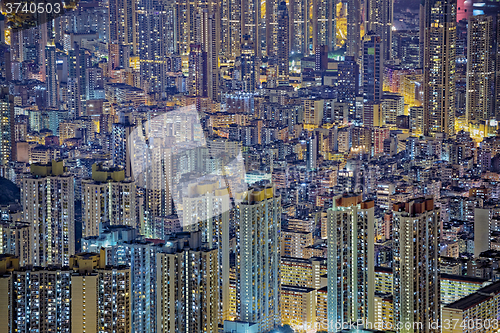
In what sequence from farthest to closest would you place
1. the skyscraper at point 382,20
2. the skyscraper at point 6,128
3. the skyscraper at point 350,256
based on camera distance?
the skyscraper at point 382,20 → the skyscraper at point 6,128 → the skyscraper at point 350,256

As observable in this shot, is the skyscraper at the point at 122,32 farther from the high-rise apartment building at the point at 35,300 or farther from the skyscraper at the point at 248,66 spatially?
the high-rise apartment building at the point at 35,300

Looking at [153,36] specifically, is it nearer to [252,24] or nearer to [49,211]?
[252,24]

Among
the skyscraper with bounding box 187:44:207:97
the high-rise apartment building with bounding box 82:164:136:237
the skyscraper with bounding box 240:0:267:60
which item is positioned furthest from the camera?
the skyscraper with bounding box 240:0:267:60

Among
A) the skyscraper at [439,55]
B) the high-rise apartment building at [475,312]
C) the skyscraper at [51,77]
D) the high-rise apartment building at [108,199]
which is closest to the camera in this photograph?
the high-rise apartment building at [475,312]

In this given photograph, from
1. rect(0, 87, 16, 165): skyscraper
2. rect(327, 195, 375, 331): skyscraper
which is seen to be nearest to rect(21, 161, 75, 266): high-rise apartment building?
rect(327, 195, 375, 331): skyscraper

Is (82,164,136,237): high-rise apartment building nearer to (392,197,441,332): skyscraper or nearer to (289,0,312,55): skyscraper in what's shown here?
(392,197,441,332): skyscraper

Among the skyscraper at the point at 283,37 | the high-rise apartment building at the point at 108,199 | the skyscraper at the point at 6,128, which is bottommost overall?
the high-rise apartment building at the point at 108,199

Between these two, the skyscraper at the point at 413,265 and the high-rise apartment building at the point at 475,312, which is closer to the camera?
the skyscraper at the point at 413,265

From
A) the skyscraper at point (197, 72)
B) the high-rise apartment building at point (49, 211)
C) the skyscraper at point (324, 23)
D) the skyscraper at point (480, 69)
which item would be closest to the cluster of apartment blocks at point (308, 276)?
the high-rise apartment building at point (49, 211)
